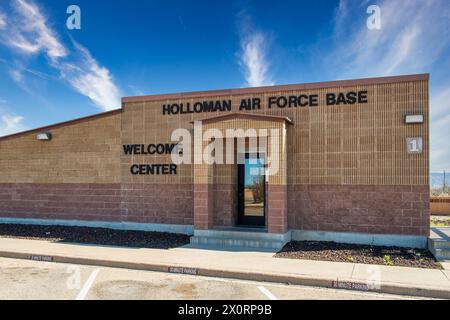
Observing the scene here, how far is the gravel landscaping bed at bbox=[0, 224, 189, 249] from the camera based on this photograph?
11953 mm

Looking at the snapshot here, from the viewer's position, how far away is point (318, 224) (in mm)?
11859

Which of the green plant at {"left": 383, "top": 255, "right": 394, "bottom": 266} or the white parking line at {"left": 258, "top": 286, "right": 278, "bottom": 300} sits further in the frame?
the green plant at {"left": 383, "top": 255, "right": 394, "bottom": 266}

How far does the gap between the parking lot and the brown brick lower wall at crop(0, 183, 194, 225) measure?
15.0 ft

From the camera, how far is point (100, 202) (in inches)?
576

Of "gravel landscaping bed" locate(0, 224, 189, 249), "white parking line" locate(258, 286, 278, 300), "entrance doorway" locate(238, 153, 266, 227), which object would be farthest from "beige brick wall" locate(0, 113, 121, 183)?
"white parking line" locate(258, 286, 278, 300)

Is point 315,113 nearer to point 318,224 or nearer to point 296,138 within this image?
point 296,138

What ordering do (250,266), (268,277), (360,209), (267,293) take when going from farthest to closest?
(360,209) → (250,266) → (268,277) → (267,293)

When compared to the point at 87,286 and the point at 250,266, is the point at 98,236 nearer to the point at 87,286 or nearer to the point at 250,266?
the point at 87,286

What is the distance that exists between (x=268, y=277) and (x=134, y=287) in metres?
2.73

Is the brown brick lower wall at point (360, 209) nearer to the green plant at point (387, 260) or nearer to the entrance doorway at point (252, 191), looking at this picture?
the entrance doorway at point (252, 191)

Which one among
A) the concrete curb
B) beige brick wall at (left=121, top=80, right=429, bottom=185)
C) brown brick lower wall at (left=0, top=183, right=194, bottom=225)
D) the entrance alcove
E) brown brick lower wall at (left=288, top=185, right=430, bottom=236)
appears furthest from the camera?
brown brick lower wall at (left=0, top=183, right=194, bottom=225)

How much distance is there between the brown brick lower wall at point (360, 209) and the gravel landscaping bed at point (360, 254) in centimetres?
63

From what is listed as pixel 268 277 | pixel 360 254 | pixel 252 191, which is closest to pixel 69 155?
pixel 252 191

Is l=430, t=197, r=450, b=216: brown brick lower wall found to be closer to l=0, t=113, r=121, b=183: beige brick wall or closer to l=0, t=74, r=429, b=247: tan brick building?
l=0, t=74, r=429, b=247: tan brick building
